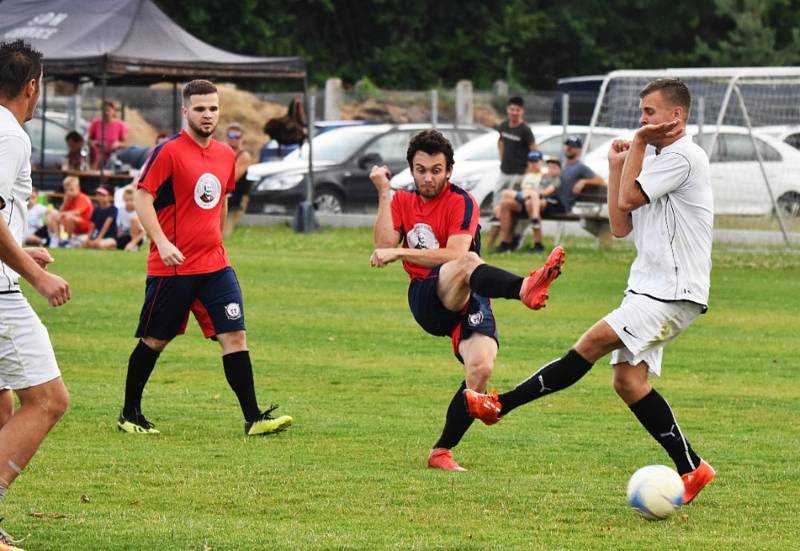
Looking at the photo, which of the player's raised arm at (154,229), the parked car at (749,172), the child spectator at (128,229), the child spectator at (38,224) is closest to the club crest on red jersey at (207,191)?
the player's raised arm at (154,229)

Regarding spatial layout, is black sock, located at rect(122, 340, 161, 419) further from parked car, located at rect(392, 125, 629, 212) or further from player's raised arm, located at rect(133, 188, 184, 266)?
parked car, located at rect(392, 125, 629, 212)

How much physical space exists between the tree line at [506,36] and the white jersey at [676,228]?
138 ft

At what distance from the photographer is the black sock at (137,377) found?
927 cm

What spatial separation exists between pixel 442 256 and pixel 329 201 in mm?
20767

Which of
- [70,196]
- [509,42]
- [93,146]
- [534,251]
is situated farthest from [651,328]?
[509,42]

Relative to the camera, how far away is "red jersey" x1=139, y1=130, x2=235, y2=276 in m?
9.21

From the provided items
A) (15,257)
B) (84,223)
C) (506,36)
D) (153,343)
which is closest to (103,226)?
(84,223)

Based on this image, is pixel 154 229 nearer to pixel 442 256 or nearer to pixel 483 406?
pixel 442 256

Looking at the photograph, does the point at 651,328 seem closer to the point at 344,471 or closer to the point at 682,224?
the point at 682,224

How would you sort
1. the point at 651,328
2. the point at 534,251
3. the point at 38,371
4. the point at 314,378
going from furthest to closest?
the point at 534,251, the point at 314,378, the point at 651,328, the point at 38,371

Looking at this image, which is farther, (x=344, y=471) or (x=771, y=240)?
(x=771, y=240)

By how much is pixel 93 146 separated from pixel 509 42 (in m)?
26.4

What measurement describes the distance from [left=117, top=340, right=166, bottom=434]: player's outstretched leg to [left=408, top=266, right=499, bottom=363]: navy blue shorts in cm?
197

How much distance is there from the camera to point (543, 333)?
14.5 m
